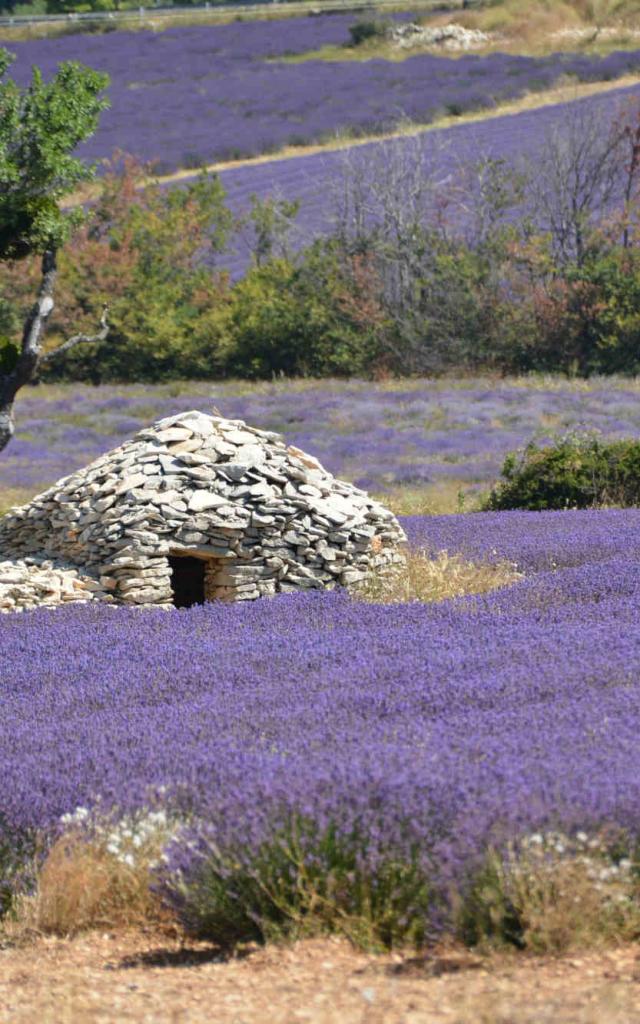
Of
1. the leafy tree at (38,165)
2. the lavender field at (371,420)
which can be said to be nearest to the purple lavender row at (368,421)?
the lavender field at (371,420)

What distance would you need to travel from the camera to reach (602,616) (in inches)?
363

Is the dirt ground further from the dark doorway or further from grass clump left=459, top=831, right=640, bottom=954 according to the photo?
the dark doorway

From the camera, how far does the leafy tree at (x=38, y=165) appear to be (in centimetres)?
1501

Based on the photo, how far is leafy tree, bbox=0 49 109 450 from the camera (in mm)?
15008

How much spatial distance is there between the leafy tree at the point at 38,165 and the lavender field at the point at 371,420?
18.6 feet

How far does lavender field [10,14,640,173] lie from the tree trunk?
37082mm

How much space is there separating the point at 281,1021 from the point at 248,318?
34.4 meters

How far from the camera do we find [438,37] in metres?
69.1

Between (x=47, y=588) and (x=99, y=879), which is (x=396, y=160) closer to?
(x=47, y=588)

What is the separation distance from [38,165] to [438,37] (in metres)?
57.9

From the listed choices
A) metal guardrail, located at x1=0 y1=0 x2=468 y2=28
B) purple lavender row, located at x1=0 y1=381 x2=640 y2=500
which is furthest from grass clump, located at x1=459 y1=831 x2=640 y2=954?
metal guardrail, located at x1=0 y1=0 x2=468 y2=28

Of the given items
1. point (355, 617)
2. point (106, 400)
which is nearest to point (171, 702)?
point (355, 617)

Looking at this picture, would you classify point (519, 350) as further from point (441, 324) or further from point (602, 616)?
point (602, 616)

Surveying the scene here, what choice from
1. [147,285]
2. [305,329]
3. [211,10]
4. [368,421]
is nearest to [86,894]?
[368,421]
